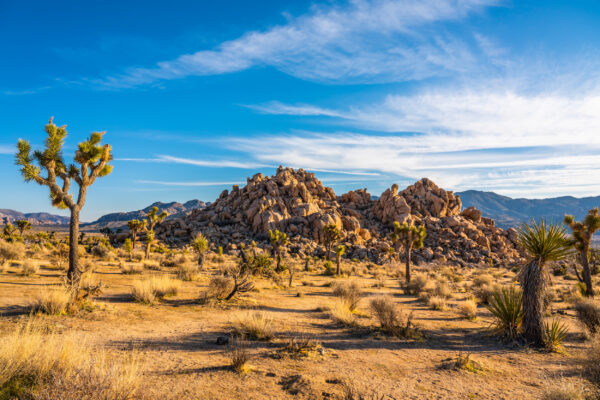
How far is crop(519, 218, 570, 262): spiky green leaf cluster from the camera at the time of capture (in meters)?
8.66

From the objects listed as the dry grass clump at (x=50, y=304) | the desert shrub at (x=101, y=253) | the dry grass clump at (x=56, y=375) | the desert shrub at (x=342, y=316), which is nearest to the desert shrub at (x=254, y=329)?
the desert shrub at (x=342, y=316)

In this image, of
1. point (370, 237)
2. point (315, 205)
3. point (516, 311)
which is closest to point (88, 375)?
point (516, 311)

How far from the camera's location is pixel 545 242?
8.72 m

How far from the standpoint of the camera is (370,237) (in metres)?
62.5

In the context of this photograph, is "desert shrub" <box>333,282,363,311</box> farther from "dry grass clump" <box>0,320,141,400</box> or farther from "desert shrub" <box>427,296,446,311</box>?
"dry grass clump" <box>0,320,141,400</box>

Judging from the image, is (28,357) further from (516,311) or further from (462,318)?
(462,318)

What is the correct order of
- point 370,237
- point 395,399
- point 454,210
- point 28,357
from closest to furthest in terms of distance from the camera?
point 28,357 < point 395,399 < point 370,237 < point 454,210

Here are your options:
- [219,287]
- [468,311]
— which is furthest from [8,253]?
[468,311]

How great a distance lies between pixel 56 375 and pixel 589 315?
1489 centimetres

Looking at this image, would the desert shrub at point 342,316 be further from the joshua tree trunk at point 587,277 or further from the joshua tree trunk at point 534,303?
the joshua tree trunk at point 587,277

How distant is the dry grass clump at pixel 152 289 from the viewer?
39.3 ft

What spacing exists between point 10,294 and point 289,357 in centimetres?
1152

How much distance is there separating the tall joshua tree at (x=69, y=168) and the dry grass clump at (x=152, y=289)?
2.71m

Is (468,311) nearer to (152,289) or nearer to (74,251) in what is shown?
(152,289)
